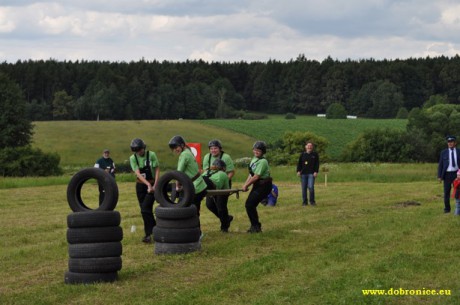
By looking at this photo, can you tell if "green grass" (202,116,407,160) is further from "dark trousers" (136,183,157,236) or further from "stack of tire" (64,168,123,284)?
"stack of tire" (64,168,123,284)

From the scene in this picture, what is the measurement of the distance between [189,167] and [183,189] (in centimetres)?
142

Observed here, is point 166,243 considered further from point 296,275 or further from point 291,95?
point 291,95

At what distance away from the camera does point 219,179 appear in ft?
48.3

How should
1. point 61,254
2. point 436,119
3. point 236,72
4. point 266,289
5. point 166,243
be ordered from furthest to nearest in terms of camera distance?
point 236,72 → point 436,119 → point 61,254 → point 166,243 → point 266,289

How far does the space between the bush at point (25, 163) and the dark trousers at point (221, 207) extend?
47090 millimetres

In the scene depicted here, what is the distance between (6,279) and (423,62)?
140m

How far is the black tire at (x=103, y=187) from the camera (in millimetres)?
10125

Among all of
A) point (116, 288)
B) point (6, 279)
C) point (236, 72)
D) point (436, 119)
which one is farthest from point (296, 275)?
point (236, 72)

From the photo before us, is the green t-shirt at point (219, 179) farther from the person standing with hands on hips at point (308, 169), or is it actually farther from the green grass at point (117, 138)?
the green grass at point (117, 138)

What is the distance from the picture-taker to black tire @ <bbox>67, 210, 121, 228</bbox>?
991 centimetres

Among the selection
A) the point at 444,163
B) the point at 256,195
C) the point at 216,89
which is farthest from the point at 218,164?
the point at 216,89

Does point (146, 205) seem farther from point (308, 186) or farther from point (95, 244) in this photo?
point (308, 186)

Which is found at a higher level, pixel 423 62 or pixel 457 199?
pixel 423 62

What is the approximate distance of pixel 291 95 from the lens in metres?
Answer: 149
